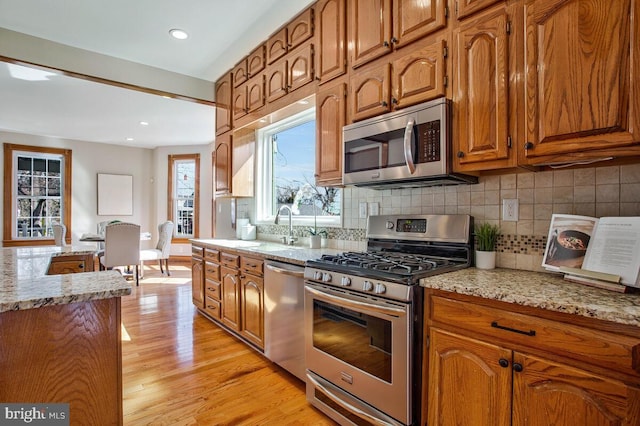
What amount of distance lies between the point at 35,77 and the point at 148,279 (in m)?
3.26

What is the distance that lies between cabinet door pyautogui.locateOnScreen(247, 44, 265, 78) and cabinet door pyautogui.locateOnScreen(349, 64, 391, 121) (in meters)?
1.30

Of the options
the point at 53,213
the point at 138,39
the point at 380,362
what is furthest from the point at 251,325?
the point at 53,213

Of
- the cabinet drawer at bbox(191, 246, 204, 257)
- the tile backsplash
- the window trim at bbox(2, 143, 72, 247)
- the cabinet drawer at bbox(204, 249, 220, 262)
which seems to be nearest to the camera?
the tile backsplash

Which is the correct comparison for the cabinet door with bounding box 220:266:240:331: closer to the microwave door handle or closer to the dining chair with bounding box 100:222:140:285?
the microwave door handle

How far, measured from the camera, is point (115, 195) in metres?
7.32

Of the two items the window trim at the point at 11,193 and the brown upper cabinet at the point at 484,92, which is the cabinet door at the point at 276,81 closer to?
the brown upper cabinet at the point at 484,92

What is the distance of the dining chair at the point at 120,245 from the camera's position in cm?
485

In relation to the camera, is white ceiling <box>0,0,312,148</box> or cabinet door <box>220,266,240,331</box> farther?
cabinet door <box>220,266,240,331</box>

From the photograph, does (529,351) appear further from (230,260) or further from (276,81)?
(276,81)

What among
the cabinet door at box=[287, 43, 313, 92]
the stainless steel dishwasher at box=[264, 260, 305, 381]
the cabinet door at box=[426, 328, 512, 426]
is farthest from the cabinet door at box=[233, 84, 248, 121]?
the cabinet door at box=[426, 328, 512, 426]

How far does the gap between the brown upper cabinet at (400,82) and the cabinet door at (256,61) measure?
51.1 inches

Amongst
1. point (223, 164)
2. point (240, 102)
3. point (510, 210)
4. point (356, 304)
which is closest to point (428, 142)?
point (510, 210)

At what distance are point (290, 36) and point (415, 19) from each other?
1.26 meters

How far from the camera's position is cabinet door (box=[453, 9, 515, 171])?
1.50m
